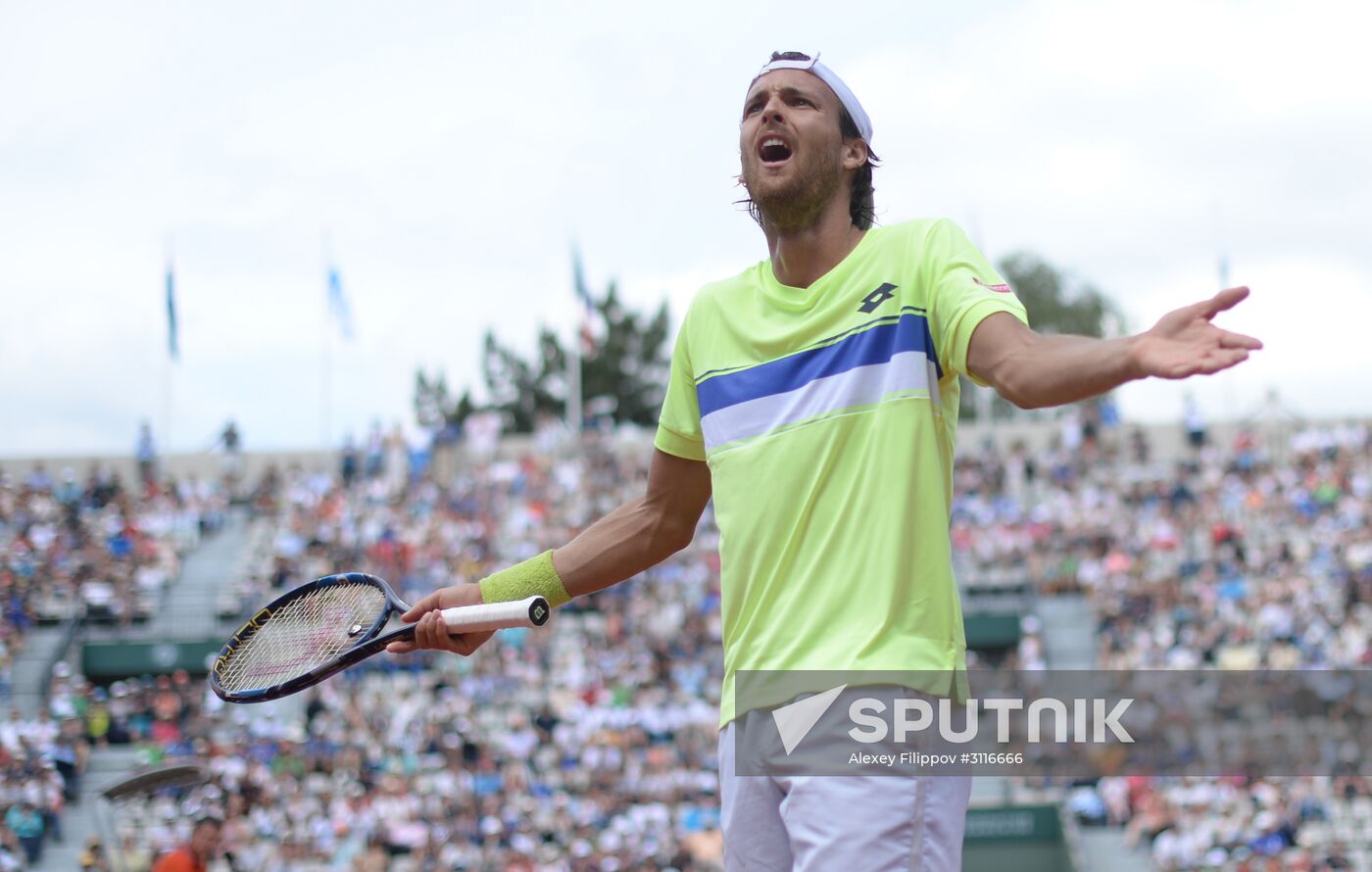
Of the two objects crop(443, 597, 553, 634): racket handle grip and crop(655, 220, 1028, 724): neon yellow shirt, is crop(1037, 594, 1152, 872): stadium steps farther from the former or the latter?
crop(655, 220, 1028, 724): neon yellow shirt

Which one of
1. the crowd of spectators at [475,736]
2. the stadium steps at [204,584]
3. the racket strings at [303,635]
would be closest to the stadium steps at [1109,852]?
the crowd of spectators at [475,736]

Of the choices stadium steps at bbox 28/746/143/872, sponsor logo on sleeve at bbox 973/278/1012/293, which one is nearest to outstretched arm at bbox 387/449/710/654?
sponsor logo on sleeve at bbox 973/278/1012/293

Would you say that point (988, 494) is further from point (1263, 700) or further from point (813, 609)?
point (813, 609)

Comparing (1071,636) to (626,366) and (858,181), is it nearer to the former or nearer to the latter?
(858,181)

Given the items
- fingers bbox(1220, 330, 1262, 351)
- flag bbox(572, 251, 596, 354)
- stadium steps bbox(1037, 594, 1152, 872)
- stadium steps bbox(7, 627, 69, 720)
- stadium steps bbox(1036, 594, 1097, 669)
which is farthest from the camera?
flag bbox(572, 251, 596, 354)

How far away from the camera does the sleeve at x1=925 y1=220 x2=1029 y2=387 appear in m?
3.05

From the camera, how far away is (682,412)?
378cm

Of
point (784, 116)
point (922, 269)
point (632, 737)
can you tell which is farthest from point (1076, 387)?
point (632, 737)

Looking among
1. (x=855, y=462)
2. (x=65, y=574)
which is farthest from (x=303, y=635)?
(x=65, y=574)

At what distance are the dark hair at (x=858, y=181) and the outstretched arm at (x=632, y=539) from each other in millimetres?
693

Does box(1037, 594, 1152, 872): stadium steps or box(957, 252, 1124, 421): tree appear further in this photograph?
box(957, 252, 1124, 421): tree

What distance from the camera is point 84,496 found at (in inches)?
1123

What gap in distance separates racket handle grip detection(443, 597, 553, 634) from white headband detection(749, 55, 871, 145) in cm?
137

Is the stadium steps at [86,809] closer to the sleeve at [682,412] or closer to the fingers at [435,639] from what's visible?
the fingers at [435,639]
